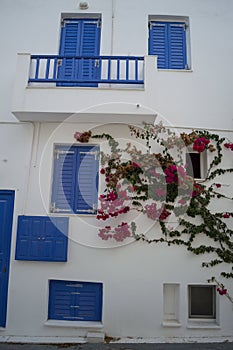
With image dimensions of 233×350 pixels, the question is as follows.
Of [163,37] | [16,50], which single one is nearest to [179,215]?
[163,37]

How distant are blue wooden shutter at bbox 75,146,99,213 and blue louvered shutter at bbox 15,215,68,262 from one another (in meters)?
0.54

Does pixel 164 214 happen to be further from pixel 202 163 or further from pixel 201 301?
pixel 201 301

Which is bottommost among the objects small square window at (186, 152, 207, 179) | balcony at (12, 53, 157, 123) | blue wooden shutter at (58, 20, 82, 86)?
small square window at (186, 152, 207, 179)

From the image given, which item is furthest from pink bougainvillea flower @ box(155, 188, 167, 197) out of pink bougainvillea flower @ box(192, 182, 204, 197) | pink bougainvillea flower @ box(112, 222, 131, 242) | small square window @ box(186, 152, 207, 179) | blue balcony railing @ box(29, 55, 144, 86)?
blue balcony railing @ box(29, 55, 144, 86)

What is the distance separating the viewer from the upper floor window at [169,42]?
269 inches

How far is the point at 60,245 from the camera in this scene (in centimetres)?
564

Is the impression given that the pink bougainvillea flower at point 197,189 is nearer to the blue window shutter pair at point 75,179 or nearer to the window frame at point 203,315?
the window frame at point 203,315

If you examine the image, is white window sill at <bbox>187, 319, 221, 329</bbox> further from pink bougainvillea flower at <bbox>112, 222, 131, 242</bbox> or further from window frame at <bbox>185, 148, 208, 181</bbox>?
window frame at <bbox>185, 148, 208, 181</bbox>

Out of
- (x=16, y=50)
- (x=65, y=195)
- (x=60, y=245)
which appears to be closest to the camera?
(x=60, y=245)

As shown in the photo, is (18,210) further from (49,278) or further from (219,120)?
(219,120)

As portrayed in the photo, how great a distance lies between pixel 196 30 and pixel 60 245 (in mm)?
5820

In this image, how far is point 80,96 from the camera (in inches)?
230

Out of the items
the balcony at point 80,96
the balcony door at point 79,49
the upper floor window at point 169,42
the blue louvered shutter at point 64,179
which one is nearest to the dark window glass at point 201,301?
the blue louvered shutter at point 64,179

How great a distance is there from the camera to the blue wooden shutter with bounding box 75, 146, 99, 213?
6.04 meters
